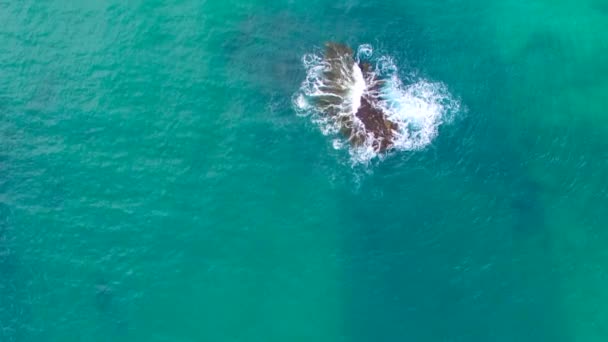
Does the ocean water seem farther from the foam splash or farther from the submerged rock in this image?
the submerged rock

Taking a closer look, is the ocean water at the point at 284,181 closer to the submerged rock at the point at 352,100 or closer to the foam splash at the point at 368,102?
the foam splash at the point at 368,102

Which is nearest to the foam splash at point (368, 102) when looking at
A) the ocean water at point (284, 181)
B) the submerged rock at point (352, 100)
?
the submerged rock at point (352, 100)

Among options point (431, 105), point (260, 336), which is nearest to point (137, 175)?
point (260, 336)

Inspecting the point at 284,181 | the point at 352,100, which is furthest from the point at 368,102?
the point at 284,181

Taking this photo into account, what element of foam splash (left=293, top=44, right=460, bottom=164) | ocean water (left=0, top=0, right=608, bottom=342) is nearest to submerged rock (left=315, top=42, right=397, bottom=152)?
foam splash (left=293, top=44, right=460, bottom=164)

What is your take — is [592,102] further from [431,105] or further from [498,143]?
[431,105]

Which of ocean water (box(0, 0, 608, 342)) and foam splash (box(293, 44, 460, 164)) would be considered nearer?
ocean water (box(0, 0, 608, 342))

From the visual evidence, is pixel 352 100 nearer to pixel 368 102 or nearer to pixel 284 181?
pixel 368 102
